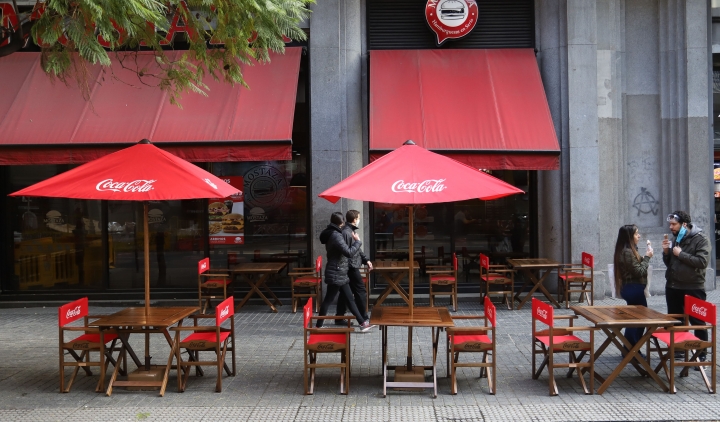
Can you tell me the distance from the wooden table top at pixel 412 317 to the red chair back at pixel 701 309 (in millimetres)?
2736

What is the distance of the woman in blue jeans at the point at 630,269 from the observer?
8.43 metres

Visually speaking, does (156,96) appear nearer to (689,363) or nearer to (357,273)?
(357,273)

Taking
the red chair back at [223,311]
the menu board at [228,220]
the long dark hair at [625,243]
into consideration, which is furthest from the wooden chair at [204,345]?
the menu board at [228,220]

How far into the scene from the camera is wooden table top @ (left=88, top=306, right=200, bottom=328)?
7629 millimetres

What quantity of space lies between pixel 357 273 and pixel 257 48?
377 centimetres

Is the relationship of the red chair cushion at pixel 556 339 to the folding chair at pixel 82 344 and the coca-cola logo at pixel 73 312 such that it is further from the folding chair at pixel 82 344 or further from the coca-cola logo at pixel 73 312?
the coca-cola logo at pixel 73 312

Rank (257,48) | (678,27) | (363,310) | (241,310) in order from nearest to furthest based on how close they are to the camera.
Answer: (257,48), (363,310), (241,310), (678,27)

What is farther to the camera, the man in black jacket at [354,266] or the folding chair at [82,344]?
the man in black jacket at [354,266]

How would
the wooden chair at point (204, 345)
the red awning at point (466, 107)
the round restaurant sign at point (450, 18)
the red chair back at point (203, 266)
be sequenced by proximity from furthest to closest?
the round restaurant sign at point (450, 18) < the red chair back at point (203, 266) < the red awning at point (466, 107) < the wooden chair at point (204, 345)

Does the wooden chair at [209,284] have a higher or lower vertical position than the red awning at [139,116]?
lower

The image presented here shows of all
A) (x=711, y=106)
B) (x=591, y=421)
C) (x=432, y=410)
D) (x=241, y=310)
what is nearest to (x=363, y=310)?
(x=241, y=310)

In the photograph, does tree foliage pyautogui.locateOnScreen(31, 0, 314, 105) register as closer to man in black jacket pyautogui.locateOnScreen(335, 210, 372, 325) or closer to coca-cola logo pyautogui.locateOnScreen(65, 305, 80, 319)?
man in black jacket pyautogui.locateOnScreen(335, 210, 372, 325)

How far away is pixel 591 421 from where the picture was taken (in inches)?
263

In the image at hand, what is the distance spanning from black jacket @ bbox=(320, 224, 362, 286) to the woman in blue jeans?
3.79 m
